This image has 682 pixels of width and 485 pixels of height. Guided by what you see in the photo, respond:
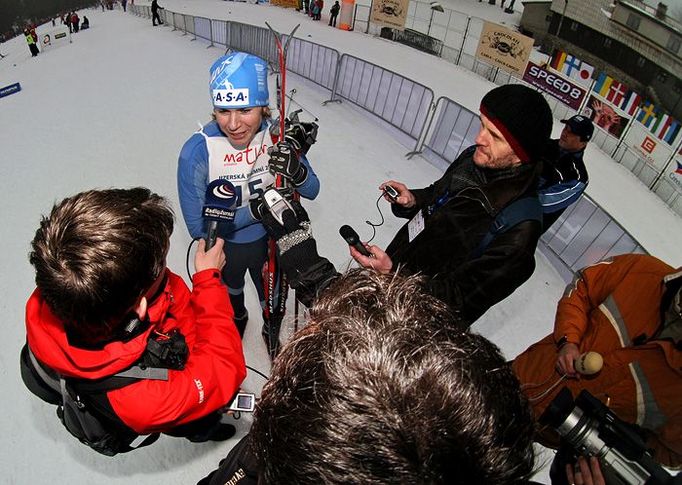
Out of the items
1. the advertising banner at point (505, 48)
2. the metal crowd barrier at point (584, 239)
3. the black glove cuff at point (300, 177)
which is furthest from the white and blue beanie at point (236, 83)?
the advertising banner at point (505, 48)

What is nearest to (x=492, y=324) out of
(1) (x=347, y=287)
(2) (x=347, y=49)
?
(1) (x=347, y=287)

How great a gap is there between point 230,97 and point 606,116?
900 cm

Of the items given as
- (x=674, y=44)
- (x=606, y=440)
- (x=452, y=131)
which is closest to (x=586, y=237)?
(x=452, y=131)

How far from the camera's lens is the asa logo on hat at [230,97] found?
224 centimetres

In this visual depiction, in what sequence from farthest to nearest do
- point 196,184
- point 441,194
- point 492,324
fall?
1. point 492,324
2. point 196,184
3. point 441,194

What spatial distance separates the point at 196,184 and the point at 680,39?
51.4 feet

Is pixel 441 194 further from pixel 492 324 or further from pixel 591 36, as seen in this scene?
pixel 591 36

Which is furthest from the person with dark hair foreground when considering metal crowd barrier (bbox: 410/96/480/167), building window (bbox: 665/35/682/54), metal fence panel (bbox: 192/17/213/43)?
building window (bbox: 665/35/682/54)

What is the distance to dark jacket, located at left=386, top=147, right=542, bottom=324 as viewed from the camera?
69.2 inches

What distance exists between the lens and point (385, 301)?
2.35ft

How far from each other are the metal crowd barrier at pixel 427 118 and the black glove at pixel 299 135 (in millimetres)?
2970

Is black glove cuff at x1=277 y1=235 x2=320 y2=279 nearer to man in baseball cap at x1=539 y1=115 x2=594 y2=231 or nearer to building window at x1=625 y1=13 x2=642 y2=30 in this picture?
man in baseball cap at x1=539 y1=115 x2=594 y2=231

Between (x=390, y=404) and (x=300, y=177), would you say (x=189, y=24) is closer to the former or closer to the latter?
(x=300, y=177)

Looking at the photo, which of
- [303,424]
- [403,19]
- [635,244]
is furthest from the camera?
[403,19]
